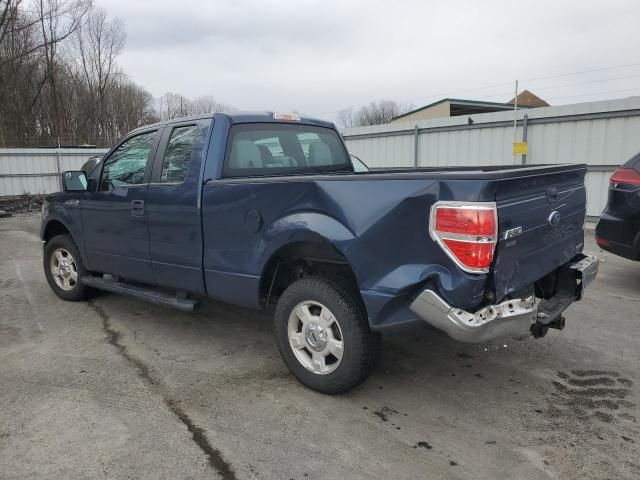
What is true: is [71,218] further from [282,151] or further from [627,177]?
[627,177]

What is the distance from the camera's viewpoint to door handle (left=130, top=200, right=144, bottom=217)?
4.43 metres

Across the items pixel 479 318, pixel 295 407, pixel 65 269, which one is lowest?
pixel 295 407

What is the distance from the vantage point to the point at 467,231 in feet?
8.64

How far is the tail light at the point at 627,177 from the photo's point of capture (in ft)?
18.4

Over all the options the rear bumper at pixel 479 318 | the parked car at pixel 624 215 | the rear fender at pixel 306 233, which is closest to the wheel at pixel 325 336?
the rear fender at pixel 306 233

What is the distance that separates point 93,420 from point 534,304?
8.99ft

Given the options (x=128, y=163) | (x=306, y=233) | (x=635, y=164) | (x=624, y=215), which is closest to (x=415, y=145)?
(x=635, y=164)

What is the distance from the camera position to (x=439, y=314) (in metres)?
2.73

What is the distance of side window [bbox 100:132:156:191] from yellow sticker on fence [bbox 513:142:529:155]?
9179mm

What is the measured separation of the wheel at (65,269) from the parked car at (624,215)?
19.3 ft

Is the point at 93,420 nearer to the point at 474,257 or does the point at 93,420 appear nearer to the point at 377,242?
the point at 377,242

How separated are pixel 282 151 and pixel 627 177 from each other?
13.0ft

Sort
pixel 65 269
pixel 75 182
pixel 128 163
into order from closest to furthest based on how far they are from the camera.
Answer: pixel 128 163 < pixel 75 182 < pixel 65 269

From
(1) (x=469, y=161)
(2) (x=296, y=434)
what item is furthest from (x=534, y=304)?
(1) (x=469, y=161)
